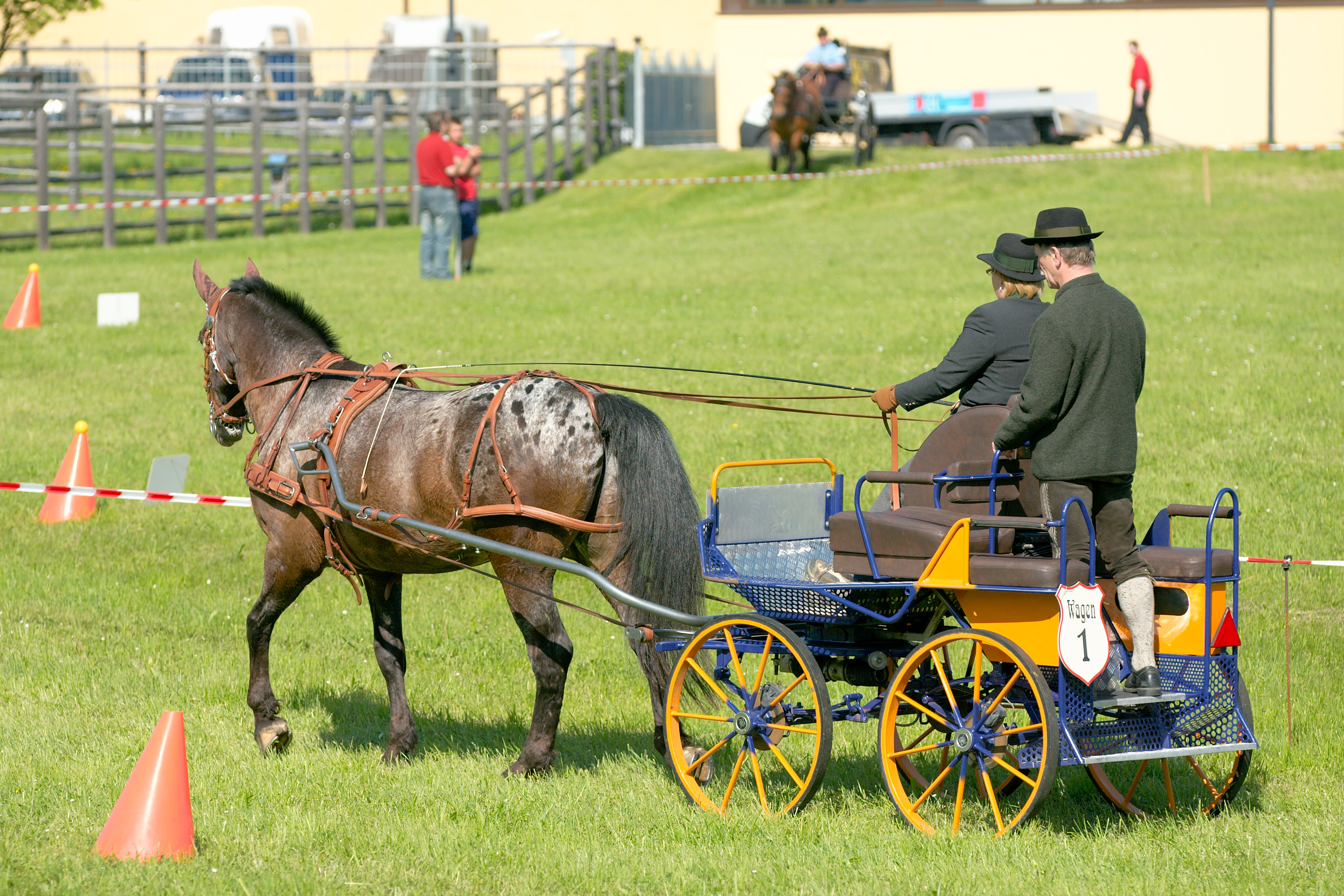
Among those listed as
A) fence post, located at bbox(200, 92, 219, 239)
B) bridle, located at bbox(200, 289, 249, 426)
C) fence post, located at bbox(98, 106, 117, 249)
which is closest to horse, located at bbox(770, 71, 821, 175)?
fence post, located at bbox(200, 92, 219, 239)

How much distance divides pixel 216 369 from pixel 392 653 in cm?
164

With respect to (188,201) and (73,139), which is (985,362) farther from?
(73,139)

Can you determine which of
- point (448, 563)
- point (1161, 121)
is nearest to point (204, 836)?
point (448, 563)

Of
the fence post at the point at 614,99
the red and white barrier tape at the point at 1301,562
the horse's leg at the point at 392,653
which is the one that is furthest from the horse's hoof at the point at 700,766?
the fence post at the point at 614,99

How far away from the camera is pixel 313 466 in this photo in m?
6.36

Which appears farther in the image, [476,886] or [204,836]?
[204,836]

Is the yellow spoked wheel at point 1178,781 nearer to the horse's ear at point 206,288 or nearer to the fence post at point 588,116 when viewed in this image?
the horse's ear at point 206,288

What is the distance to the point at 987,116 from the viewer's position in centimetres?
3256

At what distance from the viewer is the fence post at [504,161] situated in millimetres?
28578

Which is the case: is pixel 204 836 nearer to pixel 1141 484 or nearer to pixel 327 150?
pixel 1141 484

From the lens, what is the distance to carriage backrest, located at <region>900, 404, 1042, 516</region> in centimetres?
543

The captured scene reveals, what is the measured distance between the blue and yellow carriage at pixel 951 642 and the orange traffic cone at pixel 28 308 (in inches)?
529

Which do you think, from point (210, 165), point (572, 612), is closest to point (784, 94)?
point (210, 165)

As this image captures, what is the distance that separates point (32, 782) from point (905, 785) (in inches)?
141
